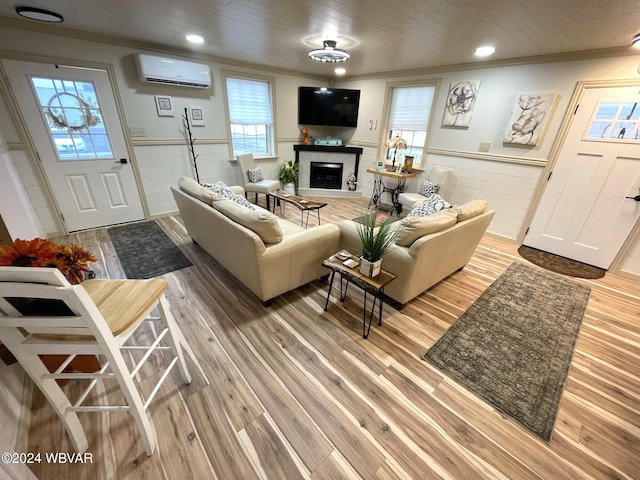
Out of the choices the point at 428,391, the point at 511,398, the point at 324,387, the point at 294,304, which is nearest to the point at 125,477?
the point at 324,387

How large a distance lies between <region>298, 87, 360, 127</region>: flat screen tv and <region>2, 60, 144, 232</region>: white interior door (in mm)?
3143

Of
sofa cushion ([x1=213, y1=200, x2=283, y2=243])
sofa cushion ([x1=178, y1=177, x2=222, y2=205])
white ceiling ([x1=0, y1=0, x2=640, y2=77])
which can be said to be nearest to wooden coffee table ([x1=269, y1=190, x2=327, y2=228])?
sofa cushion ([x1=178, y1=177, x2=222, y2=205])

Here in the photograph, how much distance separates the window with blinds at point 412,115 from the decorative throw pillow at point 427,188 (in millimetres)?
584

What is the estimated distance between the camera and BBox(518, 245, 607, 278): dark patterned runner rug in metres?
3.02

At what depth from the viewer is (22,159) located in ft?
9.59

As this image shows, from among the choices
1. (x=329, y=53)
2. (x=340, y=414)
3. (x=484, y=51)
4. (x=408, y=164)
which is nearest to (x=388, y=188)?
(x=408, y=164)

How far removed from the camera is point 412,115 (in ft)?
15.0

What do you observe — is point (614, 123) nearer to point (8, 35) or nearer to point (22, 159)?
point (8, 35)

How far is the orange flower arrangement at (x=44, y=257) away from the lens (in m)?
0.88

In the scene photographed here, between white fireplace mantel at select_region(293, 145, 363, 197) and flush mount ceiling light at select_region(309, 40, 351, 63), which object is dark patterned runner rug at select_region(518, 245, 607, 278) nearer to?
white fireplace mantel at select_region(293, 145, 363, 197)

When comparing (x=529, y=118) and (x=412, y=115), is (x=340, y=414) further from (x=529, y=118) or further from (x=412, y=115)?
(x=412, y=115)

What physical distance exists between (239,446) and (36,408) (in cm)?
114

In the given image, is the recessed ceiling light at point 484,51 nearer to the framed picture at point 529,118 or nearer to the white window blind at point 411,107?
the framed picture at point 529,118

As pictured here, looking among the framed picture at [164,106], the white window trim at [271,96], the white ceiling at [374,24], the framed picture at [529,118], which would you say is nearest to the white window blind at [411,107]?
the white ceiling at [374,24]
